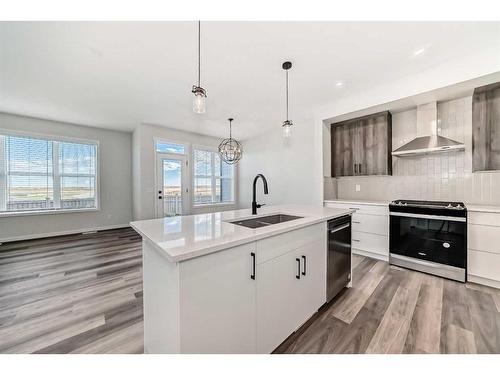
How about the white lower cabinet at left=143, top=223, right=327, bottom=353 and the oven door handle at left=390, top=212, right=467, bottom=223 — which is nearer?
the white lower cabinet at left=143, top=223, right=327, bottom=353

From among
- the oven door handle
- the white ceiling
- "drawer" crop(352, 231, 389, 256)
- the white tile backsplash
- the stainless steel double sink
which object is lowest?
"drawer" crop(352, 231, 389, 256)

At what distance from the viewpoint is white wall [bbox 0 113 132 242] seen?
161 inches

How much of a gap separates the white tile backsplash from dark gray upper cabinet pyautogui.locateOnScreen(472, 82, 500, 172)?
0.20 m

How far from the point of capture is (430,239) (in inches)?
103

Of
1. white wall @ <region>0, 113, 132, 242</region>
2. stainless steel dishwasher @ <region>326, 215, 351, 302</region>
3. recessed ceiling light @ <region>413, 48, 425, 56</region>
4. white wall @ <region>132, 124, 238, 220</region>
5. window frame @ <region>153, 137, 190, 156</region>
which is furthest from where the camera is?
window frame @ <region>153, 137, 190, 156</region>

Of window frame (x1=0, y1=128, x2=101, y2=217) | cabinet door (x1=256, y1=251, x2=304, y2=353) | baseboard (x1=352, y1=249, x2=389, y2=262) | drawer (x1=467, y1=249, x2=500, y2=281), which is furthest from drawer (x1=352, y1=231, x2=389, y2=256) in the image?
window frame (x1=0, y1=128, x2=101, y2=217)

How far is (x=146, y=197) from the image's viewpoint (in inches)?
191

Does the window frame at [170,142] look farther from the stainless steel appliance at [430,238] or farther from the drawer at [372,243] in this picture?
the stainless steel appliance at [430,238]

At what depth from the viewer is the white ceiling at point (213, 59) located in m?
1.89

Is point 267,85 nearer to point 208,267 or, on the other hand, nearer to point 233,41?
point 233,41

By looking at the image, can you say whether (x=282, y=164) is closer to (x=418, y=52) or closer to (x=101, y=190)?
(x=418, y=52)

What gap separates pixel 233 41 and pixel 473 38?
2409mm

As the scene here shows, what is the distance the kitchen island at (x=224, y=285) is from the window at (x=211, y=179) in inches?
176

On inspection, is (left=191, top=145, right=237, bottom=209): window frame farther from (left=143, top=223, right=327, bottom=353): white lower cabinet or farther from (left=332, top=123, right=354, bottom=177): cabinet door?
(left=143, top=223, right=327, bottom=353): white lower cabinet
